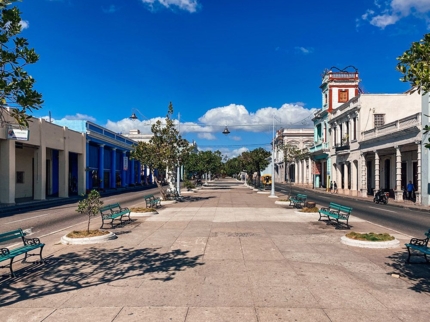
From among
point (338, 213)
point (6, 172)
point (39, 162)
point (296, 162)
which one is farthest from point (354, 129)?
point (6, 172)

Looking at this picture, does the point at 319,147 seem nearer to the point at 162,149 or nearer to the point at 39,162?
the point at 162,149

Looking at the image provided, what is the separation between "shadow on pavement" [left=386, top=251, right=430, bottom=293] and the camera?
21.6ft

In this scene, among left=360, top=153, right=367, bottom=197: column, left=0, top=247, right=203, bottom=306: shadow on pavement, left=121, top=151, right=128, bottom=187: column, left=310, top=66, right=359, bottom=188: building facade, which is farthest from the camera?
left=121, top=151, right=128, bottom=187: column

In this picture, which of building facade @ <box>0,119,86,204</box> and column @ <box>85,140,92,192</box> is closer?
building facade @ <box>0,119,86,204</box>

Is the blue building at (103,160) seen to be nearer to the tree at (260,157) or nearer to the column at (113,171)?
the column at (113,171)

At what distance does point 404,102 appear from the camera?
3719cm

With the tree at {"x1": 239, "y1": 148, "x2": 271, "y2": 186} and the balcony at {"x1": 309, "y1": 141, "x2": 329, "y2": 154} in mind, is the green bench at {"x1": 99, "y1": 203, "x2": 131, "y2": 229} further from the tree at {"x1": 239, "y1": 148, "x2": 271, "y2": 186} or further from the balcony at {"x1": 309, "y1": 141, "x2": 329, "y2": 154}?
the balcony at {"x1": 309, "y1": 141, "x2": 329, "y2": 154}

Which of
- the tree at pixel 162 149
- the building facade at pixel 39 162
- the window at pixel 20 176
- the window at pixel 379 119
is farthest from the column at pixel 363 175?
the window at pixel 20 176

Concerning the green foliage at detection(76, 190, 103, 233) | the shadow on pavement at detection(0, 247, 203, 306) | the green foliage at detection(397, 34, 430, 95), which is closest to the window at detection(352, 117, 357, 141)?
the green foliage at detection(76, 190, 103, 233)

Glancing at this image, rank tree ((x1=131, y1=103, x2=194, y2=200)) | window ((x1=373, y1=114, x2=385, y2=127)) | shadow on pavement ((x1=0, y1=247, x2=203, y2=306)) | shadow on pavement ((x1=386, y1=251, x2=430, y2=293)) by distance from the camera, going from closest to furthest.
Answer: shadow on pavement ((x1=0, y1=247, x2=203, y2=306)) → shadow on pavement ((x1=386, y1=251, x2=430, y2=293)) → tree ((x1=131, y1=103, x2=194, y2=200)) → window ((x1=373, y1=114, x2=385, y2=127))

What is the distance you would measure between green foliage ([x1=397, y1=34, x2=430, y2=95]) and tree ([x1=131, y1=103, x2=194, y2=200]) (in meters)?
19.1

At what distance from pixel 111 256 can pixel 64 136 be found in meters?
27.6

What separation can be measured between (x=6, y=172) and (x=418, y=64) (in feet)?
87.1

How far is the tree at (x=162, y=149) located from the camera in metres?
24.0
